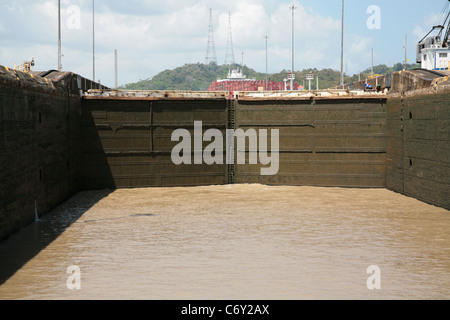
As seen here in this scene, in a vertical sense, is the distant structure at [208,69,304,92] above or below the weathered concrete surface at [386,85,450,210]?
above

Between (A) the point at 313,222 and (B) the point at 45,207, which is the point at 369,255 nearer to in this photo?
(A) the point at 313,222

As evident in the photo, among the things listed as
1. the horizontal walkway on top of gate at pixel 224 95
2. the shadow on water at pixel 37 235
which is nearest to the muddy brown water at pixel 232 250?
the shadow on water at pixel 37 235

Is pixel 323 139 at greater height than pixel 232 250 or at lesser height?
greater

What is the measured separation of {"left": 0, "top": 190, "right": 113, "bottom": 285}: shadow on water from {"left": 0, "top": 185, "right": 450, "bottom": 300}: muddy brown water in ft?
0.10

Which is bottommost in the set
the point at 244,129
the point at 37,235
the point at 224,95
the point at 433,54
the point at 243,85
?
the point at 37,235

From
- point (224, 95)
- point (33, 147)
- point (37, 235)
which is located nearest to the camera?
point (37, 235)

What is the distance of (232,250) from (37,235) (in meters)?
6.08

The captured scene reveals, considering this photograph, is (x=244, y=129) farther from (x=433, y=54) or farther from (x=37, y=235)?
(x=433, y=54)

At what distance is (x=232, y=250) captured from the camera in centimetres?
1350

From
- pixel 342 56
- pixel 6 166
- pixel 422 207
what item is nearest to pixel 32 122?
pixel 6 166

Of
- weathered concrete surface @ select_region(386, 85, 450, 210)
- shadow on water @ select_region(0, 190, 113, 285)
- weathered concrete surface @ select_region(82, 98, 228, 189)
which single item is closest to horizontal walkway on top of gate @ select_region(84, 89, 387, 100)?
weathered concrete surface @ select_region(82, 98, 228, 189)

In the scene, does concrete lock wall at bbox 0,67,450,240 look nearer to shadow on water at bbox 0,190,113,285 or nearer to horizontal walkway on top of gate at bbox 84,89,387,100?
horizontal walkway on top of gate at bbox 84,89,387,100

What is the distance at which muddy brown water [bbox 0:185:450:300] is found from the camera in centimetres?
1030

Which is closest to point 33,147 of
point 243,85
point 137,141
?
point 137,141
